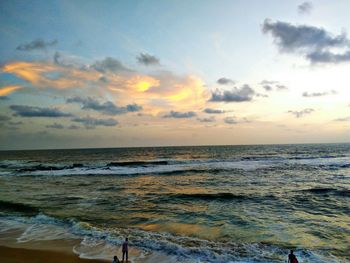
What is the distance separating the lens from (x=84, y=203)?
87.4ft

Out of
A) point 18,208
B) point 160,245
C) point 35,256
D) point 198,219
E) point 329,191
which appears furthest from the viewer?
point 329,191

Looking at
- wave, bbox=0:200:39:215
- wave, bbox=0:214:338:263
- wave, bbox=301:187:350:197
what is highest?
wave, bbox=301:187:350:197

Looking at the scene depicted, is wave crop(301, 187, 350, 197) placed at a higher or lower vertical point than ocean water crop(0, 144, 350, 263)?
higher

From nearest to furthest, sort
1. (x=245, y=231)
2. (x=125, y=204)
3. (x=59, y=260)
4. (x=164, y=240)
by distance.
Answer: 1. (x=59, y=260)
2. (x=164, y=240)
3. (x=245, y=231)
4. (x=125, y=204)

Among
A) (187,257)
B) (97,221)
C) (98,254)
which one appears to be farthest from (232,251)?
(97,221)

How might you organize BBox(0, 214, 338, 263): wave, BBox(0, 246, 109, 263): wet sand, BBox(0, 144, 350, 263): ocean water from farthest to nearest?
BBox(0, 144, 350, 263): ocean water, BBox(0, 214, 338, 263): wave, BBox(0, 246, 109, 263): wet sand

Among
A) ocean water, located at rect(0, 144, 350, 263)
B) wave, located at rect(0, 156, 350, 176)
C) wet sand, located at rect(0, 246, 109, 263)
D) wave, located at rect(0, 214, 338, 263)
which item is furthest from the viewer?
wave, located at rect(0, 156, 350, 176)

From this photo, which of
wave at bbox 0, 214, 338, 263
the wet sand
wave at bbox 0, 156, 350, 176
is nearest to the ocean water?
wave at bbox 0, 214, 338, 263

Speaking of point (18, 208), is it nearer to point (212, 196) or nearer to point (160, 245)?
point (160, 245)

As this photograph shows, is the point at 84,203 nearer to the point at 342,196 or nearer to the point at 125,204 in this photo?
the point at 125,204

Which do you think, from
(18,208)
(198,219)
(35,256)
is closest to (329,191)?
(198,219)

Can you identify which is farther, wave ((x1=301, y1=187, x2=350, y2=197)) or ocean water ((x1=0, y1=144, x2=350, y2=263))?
wave ((x1=301, y1=187, x2=350, y2=197))

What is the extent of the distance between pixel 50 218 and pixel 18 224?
80.9 inches

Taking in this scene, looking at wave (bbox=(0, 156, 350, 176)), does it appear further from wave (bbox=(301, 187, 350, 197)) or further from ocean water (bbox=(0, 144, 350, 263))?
wave (bbox=(301, 187, 350, 197))
